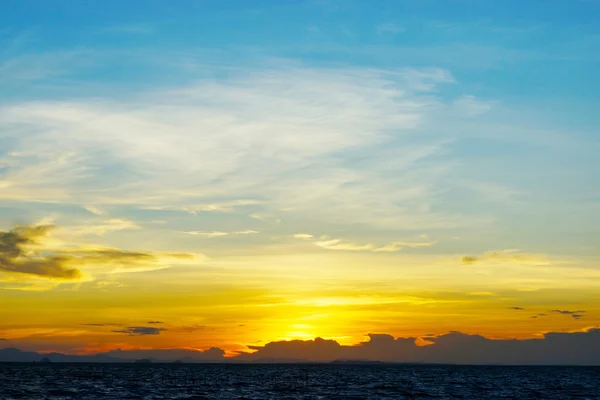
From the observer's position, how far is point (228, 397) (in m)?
128

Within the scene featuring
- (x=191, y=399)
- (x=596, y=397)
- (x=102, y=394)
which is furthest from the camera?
(x=596, y=397)

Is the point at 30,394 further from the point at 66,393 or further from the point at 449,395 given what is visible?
the point at 449,395

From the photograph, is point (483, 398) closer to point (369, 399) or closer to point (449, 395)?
point (449, 395)

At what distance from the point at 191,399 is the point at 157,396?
9.68m

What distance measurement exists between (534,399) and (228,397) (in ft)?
207

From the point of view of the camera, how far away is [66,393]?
13388cm

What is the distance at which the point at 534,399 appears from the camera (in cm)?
13462

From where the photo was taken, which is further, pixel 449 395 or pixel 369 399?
pixel 449 395

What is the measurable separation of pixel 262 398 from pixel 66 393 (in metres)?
41.7

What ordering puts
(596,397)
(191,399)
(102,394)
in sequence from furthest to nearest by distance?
(596,397), (102,394), (191,399)

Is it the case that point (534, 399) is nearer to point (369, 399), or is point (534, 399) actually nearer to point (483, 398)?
point (483, 398)

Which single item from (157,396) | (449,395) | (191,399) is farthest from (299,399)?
(449,395)

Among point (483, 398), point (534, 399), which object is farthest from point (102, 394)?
point (534, 399)

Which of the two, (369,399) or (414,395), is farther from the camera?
(414,395)
